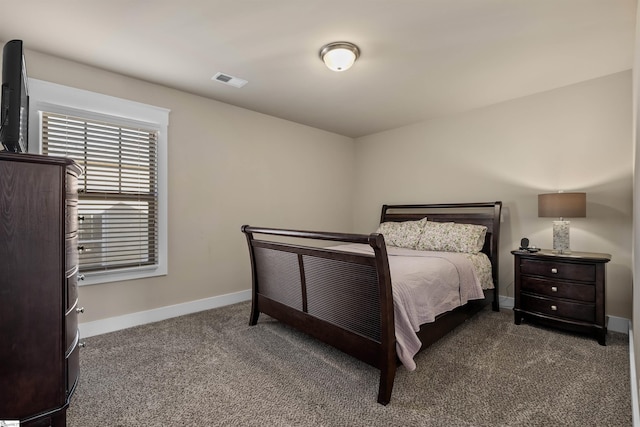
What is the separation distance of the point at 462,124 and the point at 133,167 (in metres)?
3.77

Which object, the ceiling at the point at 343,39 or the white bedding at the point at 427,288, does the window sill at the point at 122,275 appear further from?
the white bedding at the point at 427,288

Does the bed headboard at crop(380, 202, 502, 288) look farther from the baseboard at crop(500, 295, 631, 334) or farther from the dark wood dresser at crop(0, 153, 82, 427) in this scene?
the dark wood dresser at crop(0, 153, 82, 427)

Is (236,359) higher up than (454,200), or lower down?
lower down

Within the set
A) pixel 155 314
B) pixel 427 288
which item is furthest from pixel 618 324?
pixel 155 314

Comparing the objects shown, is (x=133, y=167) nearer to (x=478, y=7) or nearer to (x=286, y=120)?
(x=286, y=120)

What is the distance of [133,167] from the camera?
9.41 feet

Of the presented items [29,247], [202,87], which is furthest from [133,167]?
[29,247]

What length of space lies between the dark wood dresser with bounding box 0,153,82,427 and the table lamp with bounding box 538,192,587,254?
3557mm

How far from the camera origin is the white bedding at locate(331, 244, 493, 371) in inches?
72.7

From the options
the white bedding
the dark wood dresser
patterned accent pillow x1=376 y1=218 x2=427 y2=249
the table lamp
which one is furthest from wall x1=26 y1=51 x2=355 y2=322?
the table lamp

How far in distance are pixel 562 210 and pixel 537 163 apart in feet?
2.54

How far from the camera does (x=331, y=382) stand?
1.91 meters

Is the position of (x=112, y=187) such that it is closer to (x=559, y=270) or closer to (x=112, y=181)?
(x=112, y=181)

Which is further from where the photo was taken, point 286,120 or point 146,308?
point 286,120
